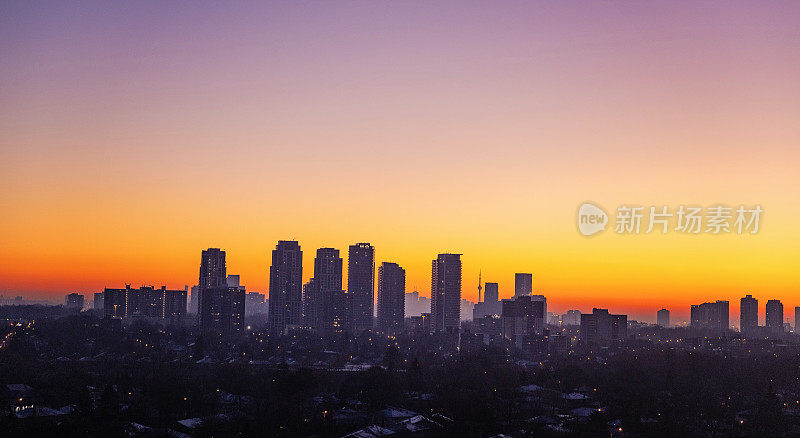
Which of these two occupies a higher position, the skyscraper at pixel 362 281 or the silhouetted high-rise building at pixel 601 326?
the skyscraper at pixel 362 281

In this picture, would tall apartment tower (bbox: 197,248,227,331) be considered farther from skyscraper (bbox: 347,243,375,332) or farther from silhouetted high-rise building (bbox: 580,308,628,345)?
silhouetted high-rise building (bbox: 580,308,628,345)

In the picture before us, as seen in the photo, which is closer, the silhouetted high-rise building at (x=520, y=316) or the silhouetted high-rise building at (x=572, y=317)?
the silhouetted high-rise building at (x=520, y=316)

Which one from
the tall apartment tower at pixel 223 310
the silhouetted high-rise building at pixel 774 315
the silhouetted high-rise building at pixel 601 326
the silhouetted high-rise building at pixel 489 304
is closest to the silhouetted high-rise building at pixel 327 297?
the tall apartment tower at pixel 223 310

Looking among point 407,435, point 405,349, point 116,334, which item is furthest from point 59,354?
point 407,435

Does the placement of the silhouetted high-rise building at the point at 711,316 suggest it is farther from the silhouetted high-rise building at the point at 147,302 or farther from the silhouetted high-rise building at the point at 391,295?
the silhouetted high-rise building at the point at 147,302

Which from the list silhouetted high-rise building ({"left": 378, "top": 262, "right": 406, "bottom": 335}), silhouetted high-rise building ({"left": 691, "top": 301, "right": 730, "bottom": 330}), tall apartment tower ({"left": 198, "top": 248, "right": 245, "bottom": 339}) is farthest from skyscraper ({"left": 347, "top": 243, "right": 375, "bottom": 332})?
silhouetted high-rise building ({"left": 691, "top": 301, "right": 730, "bottom": 330})

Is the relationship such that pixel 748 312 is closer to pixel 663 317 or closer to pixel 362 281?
pixel 663 317

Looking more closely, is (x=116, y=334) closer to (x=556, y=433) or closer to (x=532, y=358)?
(x=532, y=358)
